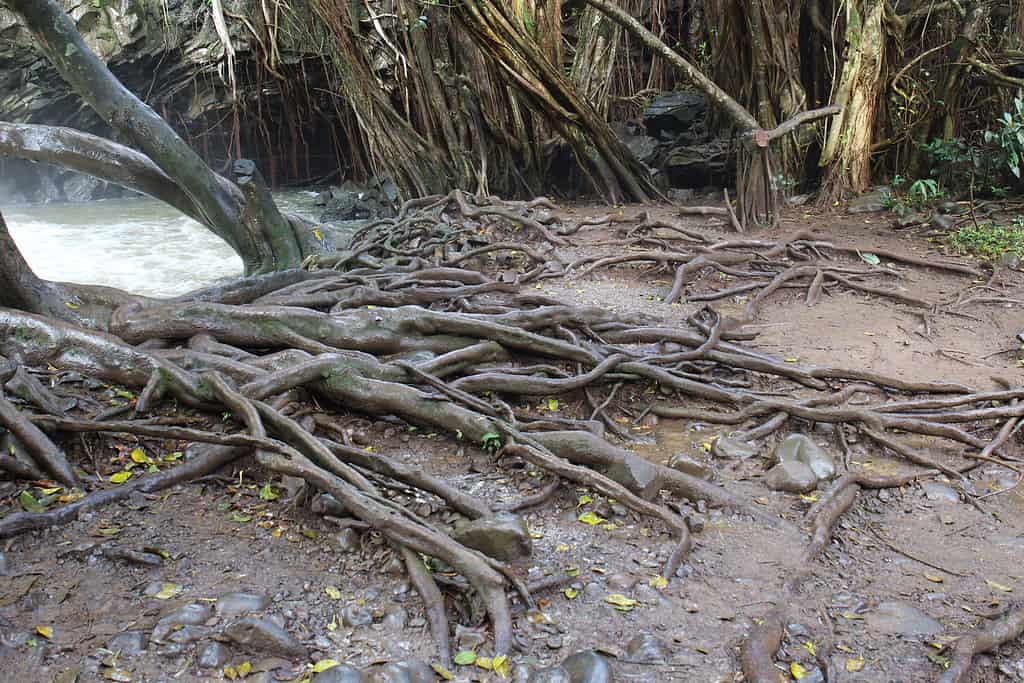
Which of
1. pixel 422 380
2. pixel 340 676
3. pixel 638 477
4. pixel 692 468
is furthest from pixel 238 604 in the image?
pixel 692 468

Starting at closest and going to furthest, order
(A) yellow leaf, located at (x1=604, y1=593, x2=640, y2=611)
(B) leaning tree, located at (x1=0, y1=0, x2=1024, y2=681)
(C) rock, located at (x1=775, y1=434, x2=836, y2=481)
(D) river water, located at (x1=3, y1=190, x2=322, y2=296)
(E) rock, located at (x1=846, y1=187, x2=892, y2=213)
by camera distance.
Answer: (A) yellow leaf, located at (x1=604, y1=593, x2=640, y2=611), (B) leaning tree, located at (x1=0, y1=0, x2=1024, y2=681), (C) rock, located at (x1=775, y1=434, x2=836, y2=481), (E) rock, located at (x1=846, y1=187, x2=892, y2=213), (D) river water, located at (x1=3, y1=190, x2=322, y2=296)

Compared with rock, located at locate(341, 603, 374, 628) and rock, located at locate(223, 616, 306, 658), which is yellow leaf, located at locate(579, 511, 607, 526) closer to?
rock, located at locate(341, 603, 374, 628)

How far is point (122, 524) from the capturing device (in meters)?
2.64

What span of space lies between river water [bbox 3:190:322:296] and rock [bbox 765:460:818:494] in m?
5.11

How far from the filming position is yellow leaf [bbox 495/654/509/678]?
7.04 ft

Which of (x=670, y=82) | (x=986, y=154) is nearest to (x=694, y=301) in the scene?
(x=986, y=154)

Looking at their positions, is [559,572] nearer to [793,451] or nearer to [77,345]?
[793,451]

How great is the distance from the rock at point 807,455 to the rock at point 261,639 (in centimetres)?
202

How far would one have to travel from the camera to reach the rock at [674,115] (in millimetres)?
9789

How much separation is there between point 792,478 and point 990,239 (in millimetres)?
4375

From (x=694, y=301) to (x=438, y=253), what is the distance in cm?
212

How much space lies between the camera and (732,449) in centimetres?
348

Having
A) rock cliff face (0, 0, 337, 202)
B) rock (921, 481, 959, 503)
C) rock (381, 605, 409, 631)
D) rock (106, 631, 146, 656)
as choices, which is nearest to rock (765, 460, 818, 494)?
rock (921, 481, 959, 503)

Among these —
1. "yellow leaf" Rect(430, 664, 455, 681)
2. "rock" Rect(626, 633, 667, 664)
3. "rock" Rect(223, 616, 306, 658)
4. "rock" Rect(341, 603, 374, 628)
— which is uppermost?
"rock" Rect(223, 616, 306, 658)
